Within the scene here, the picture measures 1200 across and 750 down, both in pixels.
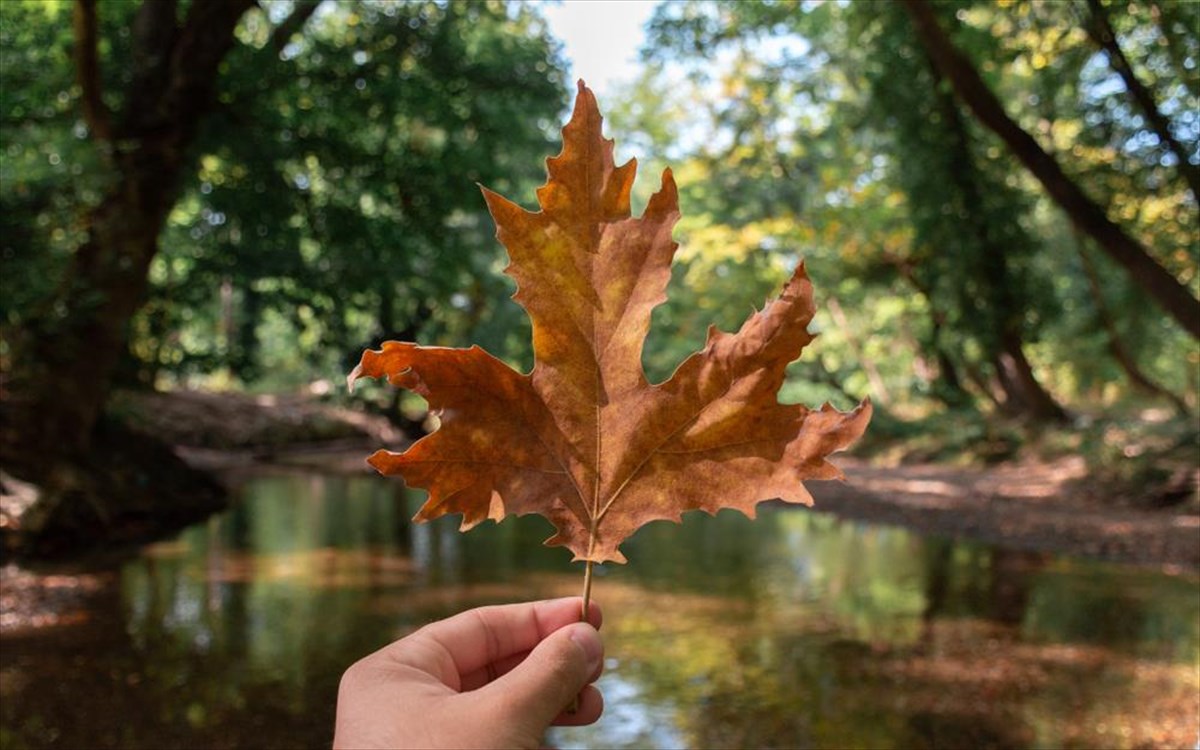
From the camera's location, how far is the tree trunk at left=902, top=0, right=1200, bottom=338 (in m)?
5.86

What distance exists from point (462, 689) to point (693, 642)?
396cm

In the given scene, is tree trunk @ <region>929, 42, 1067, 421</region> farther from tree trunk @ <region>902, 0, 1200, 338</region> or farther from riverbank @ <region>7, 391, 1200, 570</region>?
tree trunk @ <region>902, 0, 1200, 338</region>

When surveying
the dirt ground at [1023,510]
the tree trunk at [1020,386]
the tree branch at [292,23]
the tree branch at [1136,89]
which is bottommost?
the dirt ground at [1023,510]

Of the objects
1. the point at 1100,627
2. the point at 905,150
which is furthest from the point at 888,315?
the point at 1100,627

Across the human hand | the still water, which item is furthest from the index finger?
the still water

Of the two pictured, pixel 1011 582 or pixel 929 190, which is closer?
pixel 1011 582

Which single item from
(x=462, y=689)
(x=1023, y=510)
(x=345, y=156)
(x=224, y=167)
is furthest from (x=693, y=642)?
(x=224, y=167)

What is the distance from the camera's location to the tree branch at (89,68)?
16.3 feet

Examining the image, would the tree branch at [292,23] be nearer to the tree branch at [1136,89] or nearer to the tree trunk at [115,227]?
the tree trunk at [115,227]

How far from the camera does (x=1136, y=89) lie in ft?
17.0

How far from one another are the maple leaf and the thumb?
0.29ft

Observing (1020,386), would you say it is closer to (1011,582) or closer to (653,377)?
(653,377)

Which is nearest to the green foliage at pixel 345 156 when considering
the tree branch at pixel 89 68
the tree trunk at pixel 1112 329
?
the tree branch at pixel 89 68

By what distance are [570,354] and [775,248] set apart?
13442 millimetres
